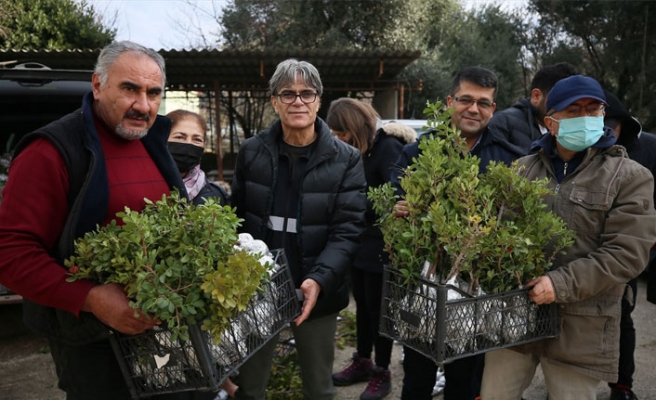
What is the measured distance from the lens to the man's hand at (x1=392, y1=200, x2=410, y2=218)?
2375 mm

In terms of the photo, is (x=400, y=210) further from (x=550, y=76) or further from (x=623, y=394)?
(x=623, y=394)

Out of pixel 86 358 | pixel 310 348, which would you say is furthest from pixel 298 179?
pixel 86 358

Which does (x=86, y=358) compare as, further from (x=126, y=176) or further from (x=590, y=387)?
(x=590, y=387)

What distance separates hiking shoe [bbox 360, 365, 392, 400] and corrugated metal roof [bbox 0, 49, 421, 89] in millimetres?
6936

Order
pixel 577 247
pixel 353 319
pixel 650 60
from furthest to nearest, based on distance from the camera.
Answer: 1. pixel 650 60
2. pixel 353 319
3. pixel 577 247

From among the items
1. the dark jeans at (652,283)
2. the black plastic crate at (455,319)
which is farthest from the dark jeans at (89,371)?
the dark jeans at (652,283)

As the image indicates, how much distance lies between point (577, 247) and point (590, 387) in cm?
65

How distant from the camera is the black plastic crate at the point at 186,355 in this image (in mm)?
1784

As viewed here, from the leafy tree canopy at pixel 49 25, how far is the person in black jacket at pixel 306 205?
1252cm

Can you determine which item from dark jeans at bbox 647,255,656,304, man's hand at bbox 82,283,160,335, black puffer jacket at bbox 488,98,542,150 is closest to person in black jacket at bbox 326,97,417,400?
black puffer jacket at bbox 488,98,542,150

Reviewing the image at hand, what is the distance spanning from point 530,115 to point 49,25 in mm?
13910

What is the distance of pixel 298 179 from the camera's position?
9.06ft

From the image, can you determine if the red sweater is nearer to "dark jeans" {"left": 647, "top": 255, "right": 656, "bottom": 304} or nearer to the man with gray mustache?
the man with gray mustache

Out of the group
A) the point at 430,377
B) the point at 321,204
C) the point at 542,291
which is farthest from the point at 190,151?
the point at 542,291
